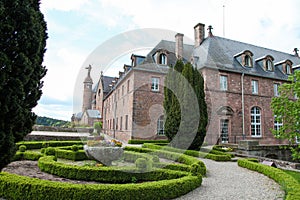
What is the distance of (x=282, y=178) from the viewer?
6531 millimetres

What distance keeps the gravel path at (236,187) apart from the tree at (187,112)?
494 centimetres

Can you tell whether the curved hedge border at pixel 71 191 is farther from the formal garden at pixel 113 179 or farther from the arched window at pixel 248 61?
the arched window at pixel 248 61

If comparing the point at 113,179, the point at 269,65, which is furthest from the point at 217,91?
→ the point at 113,179

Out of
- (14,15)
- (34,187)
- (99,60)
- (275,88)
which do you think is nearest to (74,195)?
(34,187)

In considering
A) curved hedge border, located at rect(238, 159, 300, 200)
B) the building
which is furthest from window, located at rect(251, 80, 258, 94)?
curved hedge border, located at rect(238, 159, 300, 200)

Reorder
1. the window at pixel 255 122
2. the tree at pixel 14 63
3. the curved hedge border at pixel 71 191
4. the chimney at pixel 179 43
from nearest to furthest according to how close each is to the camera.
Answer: the curved hedge border at pixel 71 191, the tree at pixel 14 63, the window at pixel 255 122, the chimney at pixel 179 43

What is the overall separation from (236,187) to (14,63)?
678 centimetres

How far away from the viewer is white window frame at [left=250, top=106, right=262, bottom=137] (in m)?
20.2

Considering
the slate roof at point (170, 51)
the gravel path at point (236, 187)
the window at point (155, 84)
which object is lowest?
the gravel path at point (236, 187)

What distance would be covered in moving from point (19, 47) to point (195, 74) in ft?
36.2

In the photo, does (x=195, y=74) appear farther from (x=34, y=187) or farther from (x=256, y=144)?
(x=34, y=187)

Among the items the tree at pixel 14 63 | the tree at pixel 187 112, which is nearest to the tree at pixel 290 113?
the tree at pixel 187 112

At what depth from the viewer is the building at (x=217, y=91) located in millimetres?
18766

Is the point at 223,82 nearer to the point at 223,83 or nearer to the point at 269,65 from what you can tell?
the point at 223,83
